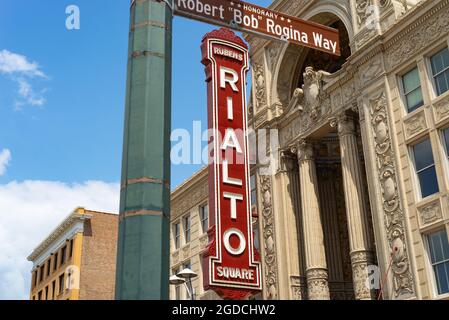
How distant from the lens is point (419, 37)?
2186cm

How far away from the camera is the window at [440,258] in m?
19.2

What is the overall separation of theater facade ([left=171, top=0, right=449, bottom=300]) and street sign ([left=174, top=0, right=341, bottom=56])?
12.0m

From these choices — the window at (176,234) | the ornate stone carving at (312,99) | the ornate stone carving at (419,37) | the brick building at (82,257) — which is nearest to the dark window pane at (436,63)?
the ornate stone carving at (419,37)

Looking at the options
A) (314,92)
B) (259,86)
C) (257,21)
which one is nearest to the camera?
(257,21)

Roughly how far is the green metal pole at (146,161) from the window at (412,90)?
61.0ft

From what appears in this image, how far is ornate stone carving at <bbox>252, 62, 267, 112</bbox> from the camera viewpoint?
32.0m

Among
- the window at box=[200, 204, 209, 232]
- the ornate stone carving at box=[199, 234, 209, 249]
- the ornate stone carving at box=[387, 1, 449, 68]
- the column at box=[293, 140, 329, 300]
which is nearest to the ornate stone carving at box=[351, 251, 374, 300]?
the column at box=[293, 140, 329, 300]

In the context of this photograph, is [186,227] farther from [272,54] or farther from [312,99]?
[312,99]

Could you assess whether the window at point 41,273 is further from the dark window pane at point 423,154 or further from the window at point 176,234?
the dark window pane at point 423,154

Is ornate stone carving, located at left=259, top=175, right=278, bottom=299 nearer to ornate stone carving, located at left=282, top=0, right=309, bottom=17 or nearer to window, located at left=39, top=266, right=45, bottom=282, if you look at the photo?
ornate stone carving, located at left=282, top=0, right=309, bottom=17

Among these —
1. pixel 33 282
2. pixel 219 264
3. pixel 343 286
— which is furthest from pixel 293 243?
pixel 33 282

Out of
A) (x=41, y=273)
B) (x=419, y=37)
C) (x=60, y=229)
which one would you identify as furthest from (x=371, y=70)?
(x=41, y=273)

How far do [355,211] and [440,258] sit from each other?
16.7ft
